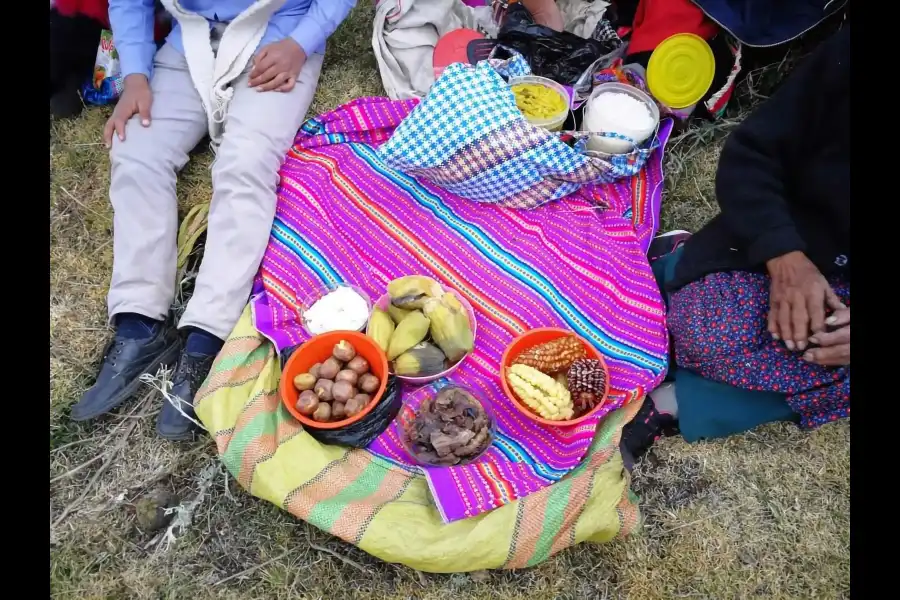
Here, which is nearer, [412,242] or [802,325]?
[802,325]

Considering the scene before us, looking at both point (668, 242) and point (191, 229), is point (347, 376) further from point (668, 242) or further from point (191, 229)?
point (668, 242)

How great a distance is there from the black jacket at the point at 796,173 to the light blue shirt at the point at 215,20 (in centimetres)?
166

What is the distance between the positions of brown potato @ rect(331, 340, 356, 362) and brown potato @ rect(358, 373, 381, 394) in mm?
78

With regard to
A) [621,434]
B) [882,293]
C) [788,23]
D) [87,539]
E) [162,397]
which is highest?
[788,23]

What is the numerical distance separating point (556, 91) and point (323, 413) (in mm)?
1662

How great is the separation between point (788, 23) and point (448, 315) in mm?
1874

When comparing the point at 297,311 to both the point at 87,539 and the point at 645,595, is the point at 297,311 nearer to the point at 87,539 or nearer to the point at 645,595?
the point at 87,539

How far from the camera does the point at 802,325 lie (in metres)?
1.63

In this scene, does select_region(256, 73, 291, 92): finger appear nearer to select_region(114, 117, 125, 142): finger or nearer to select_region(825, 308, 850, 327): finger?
select_region(114, 117, 125, 142): finger

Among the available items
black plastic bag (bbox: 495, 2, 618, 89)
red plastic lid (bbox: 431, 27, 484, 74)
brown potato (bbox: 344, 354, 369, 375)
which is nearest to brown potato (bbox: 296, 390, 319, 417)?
brown potato (bbox: 344, 354, 369, 375)

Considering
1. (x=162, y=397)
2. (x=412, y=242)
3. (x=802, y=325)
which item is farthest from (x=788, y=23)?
(x=162, y=397)

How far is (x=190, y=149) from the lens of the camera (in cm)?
246

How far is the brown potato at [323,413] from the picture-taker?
1835mm

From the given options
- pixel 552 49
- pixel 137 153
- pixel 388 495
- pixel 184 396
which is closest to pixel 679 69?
pixel 552 49
